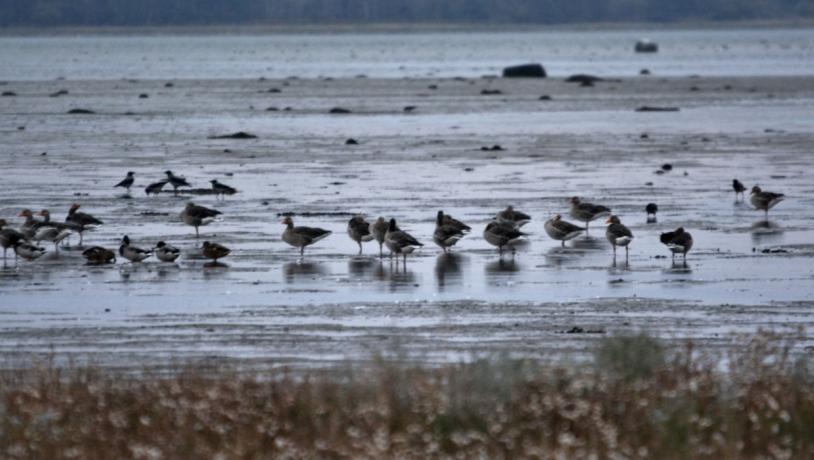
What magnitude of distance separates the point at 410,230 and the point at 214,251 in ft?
12.9

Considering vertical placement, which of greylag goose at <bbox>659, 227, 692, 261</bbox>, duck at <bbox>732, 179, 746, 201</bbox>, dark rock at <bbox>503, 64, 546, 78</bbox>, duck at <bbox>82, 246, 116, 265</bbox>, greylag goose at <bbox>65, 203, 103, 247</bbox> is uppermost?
dark rock at <bbox>503, 64, 546, 78</bbox>

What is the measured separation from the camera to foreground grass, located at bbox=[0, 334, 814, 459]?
403 inches

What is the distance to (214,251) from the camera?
21.4 meters

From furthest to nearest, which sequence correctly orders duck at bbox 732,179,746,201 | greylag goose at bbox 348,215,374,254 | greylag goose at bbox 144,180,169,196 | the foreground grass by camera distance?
greylag goose at bbox 144,180,169,196
duck at bbox 732,179,746,201
greylag goose at bbox 348,215,374,254
the foreground grass

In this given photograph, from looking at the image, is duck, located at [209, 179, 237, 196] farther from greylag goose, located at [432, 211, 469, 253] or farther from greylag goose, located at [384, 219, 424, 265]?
greylag goose, located at [384, 219, 424, 265]

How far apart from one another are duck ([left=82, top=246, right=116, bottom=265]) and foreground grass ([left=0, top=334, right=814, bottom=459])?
9.15 metres

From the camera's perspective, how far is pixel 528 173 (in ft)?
116

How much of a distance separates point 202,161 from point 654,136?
14.2 meters

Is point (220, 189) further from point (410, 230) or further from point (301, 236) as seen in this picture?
point (301, 236)

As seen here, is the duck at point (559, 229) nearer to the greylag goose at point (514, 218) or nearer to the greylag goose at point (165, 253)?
the greylag goose at point (514, 218)

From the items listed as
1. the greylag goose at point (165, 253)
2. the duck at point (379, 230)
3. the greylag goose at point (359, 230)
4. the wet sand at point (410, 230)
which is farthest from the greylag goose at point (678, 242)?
the greylag goose at point (165, 253)

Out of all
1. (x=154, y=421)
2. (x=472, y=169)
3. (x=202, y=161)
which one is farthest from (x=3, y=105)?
(x=154, y=421)

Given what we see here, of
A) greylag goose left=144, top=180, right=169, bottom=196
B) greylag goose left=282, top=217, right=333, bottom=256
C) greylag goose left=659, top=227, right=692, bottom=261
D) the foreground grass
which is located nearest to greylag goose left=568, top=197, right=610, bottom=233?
greylag goose left=659, top=227, right=692, bottom=261

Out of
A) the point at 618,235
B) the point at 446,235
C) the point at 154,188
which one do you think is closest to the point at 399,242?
the point at 446,235
